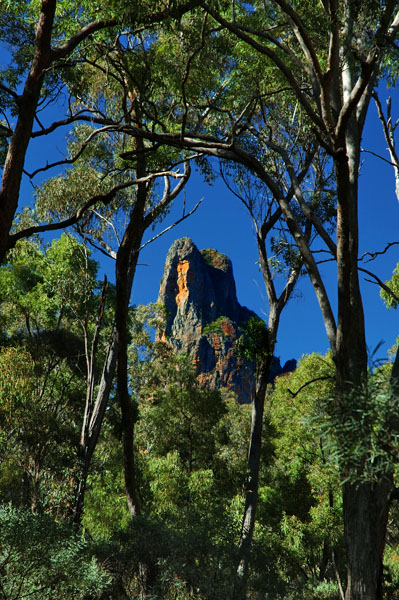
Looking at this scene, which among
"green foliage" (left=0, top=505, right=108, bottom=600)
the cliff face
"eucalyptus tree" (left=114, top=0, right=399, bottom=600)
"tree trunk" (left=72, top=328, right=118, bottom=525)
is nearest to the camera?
"eucalyptus tree" (left=114, top=0, right=399, bottom=600)

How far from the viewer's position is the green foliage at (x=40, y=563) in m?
7.15

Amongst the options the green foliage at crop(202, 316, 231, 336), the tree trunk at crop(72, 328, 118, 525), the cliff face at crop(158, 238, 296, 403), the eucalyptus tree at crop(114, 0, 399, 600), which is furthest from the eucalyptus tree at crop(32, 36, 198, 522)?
the green foliage at crop(202, 316, 231, 336)

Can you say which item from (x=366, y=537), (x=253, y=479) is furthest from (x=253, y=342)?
(x=366, y=537)

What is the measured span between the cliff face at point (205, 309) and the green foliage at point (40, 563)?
5964 cm

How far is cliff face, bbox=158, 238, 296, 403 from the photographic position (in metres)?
78.1

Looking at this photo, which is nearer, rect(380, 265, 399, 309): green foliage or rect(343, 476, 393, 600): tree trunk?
rect(343, 476, 393, 600): tree trunk

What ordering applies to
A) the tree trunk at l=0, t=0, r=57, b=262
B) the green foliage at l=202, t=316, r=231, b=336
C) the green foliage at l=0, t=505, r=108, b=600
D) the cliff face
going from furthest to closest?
the cliff face < the green foliage at l=202, t=316, r=231, b=336 < the green foliage at l=0, t=505, r=108, b=600 < the tree trunk at l=0, t=0, r=57, b=262

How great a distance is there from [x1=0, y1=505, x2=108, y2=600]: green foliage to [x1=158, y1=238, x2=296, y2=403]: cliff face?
59.6 m

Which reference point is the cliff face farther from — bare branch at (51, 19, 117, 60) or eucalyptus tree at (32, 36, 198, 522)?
bare branch at (51, 19, 117, 60)

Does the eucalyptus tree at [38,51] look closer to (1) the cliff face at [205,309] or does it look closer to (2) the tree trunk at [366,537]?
(2) the tree trunk at [366,537]

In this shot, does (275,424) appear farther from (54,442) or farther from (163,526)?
(163,526)

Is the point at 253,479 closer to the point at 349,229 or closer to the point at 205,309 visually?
the point at 349,229

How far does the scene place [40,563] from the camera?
7.30m

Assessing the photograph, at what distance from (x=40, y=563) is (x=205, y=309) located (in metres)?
82.4
